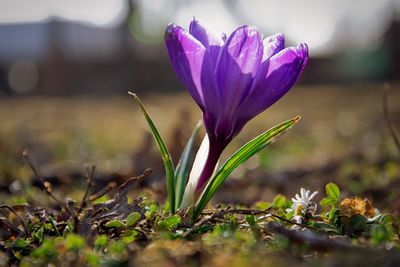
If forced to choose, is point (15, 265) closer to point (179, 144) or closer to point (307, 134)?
point (179, 144)

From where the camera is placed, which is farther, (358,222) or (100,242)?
(358,222)

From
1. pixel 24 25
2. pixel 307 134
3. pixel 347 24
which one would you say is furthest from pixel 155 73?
pixel 24 25

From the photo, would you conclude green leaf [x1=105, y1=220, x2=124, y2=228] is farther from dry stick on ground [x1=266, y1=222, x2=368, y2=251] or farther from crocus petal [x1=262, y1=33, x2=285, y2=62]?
crocus petal [x1=262, y1=33, x2=285, y2=62]

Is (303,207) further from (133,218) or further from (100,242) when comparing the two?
(100,242)

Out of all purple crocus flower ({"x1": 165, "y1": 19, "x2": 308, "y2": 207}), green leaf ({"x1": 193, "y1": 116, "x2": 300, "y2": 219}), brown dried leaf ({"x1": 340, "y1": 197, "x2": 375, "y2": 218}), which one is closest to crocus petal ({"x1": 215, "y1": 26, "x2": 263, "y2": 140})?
purple crocus flower ({"x1": 165, "y1": 19, "x2": 308, "y2": 207})

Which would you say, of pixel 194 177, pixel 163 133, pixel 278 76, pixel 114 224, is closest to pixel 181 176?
pixel 194 177

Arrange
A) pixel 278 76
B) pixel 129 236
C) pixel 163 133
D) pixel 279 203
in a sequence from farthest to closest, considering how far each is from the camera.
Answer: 1. pixel 163 133
2. pixel 279 203
3. pixel 278 76
4. pixel 129 236

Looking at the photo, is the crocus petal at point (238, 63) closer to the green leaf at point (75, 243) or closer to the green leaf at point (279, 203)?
the green leaf at point (279, 203)
